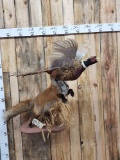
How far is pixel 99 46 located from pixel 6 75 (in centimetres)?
46

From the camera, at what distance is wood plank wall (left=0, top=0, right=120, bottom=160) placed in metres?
1.23

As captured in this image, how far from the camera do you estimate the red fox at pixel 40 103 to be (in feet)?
3.59

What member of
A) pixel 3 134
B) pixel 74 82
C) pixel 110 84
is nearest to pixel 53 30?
pixel 74 82

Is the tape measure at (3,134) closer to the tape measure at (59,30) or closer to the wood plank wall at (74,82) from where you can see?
the wood plank wall at (74,82)

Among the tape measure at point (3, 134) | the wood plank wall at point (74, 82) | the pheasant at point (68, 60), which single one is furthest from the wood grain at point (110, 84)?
the tape measure at point (3, 134)

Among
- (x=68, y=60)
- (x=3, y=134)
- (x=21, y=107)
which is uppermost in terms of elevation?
(x=68, y=60)

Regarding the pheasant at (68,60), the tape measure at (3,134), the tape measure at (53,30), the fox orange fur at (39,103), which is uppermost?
the tape measure at (53,30)

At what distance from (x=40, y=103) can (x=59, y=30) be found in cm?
35

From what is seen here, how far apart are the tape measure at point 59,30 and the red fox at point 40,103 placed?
0.26 metres

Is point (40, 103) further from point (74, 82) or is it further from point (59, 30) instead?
point (59, 30)

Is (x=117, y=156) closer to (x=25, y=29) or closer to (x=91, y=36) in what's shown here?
(x=91, y=36)

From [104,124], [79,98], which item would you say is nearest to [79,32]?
[79,98]

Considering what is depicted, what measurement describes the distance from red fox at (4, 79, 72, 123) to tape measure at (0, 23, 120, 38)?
10.4 inches

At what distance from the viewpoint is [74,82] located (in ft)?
4.15
